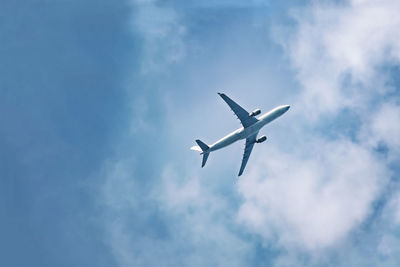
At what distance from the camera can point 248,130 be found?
185000 millimetres

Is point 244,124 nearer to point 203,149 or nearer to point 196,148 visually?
point 203,149

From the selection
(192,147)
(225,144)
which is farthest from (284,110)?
(192,147)

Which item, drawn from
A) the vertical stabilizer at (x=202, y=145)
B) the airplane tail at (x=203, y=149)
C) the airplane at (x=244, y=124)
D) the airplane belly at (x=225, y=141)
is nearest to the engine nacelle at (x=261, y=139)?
the airplane at (x=244, y=124)

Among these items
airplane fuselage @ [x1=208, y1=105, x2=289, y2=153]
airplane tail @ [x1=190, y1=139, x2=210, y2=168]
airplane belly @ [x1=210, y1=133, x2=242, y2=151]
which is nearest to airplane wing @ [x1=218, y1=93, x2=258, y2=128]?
airplane fuselage @ [x1=208, y1=105, x2=289, y2=153]

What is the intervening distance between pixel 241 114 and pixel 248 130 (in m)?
7.83

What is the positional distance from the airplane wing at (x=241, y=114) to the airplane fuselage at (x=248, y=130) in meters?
1.79

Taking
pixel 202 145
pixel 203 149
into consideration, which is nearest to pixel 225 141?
pixel 202 145

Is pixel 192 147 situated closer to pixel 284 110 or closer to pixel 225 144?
pixel 225 144

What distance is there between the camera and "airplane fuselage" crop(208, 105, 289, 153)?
183125 millimetres

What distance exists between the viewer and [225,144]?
186m

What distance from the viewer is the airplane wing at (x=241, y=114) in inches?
7052

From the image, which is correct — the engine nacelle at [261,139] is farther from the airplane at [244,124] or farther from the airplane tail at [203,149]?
the airplane tail at [203,149]

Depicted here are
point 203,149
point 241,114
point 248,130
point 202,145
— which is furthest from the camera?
point 203,149

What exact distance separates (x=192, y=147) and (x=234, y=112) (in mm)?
28527
